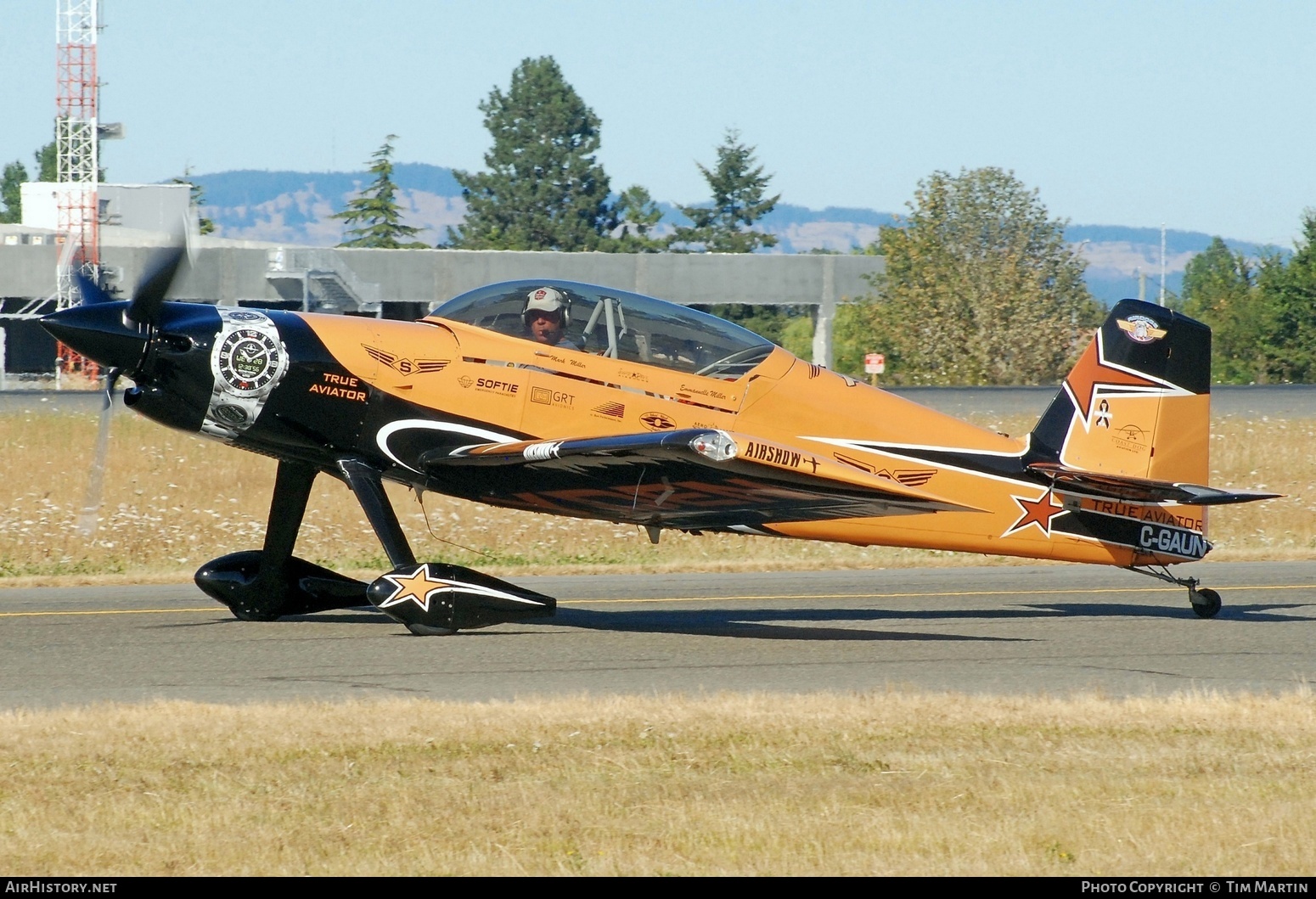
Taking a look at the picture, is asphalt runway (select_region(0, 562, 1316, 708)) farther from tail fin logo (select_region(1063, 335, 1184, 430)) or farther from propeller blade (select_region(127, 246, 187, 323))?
propeller blade (select_region(127, 246, 187, 323))

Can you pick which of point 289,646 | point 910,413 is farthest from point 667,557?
point 289,646

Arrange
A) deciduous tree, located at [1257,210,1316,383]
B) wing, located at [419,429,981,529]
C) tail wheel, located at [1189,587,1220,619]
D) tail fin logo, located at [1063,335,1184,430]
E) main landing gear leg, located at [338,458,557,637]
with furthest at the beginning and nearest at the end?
deciduous tree, located at [1257,210,1316,383] < tail fin logo, located at [1063,335,1184,430] < tail wheel, located at [1189,587,1220,619] < main landing gear leg, located at [338,458,557,637] < wing, located at [419,429,981,529]

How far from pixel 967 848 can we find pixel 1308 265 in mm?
59355

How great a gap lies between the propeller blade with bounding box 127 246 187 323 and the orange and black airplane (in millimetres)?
20

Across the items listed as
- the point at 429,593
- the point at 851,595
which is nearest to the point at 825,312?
the point at 851,595

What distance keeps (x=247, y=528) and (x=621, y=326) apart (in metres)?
9.34

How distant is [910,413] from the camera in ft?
37.9

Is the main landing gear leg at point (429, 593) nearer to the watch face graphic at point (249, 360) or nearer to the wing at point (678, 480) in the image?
the wing at point (678, 480)

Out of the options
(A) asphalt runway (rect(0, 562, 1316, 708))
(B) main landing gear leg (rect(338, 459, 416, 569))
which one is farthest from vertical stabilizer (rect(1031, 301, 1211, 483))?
(B) main landing gear leg (rect(338, 459, 416, 569))

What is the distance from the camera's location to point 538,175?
104 metres

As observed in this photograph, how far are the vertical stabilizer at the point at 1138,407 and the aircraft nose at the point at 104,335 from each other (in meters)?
6.93

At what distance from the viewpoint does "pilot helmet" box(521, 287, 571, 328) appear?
10.7 metres

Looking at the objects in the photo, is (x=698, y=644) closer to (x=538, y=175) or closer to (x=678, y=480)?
(x=678, y=480)
